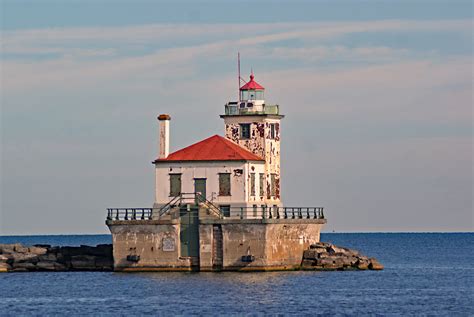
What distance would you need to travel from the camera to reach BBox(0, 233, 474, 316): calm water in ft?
175

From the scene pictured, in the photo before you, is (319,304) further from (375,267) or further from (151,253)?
(375,267)

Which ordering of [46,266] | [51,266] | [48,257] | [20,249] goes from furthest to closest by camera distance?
[20,249] → [48,257] → [46,266] → [51,266]

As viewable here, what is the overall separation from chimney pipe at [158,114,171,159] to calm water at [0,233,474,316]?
6966 mm

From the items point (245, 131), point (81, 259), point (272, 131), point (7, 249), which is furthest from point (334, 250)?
point (7, 249)

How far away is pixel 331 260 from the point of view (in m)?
70.9

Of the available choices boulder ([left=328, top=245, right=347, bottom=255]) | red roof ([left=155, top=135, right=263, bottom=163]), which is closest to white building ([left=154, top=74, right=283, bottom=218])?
red roof ([left=155, top=135, right=263, bottom=163])

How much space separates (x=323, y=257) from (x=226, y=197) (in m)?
6.79

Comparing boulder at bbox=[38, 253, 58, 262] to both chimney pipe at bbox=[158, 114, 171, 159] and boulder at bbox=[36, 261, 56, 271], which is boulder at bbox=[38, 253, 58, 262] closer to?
boulder at bbox=[36, 261, 56, 271]

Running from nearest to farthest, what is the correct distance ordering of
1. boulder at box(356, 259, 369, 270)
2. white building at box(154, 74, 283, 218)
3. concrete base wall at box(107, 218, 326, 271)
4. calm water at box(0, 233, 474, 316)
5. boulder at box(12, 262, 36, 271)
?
calm water at box(0, 233, 474, 316) < concrete base wall at box(107, 218, 326, 271) < white building at box(154, 74, 283, 218) < boulder at box(356, 259, 369, 270) < boulder at box(12, 262, 36, 271)

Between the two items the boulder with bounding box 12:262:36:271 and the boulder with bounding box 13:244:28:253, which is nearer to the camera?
the boulder with bounding box 12:262:36:271

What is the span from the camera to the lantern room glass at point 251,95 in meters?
73.2

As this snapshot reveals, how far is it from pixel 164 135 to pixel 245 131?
555cm

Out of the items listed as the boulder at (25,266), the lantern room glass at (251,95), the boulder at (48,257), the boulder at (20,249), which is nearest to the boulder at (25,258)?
the boulder at (25,266)

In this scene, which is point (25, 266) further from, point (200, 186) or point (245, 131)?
point (245, 131)
